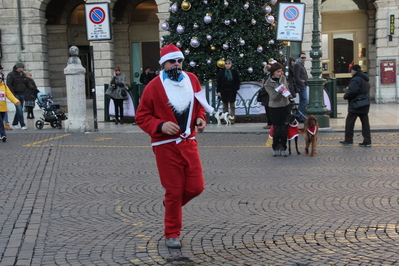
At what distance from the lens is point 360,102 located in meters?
11.6

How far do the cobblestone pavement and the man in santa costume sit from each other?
0.46 metres

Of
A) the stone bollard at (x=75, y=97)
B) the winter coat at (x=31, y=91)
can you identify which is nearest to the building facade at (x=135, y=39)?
the winter coat at (x=31, y=91)

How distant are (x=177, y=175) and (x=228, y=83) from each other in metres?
11.2

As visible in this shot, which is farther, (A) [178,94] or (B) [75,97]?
(B) [75,97]

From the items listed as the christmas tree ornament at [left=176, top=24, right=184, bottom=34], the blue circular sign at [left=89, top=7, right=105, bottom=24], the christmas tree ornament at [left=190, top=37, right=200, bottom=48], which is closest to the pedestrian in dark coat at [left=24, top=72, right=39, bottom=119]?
the blue circular sign at [left=89, top=7, right=105, bottom=24]

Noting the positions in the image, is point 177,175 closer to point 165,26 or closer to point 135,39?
point 165,26

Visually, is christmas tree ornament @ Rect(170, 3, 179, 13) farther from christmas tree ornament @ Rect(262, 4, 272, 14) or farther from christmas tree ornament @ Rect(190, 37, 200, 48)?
christmas tree ornament @ Rect(262, 4, 272, 14)

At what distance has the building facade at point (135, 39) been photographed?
23469 mm

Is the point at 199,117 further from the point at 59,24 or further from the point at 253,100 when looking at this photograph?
the point at 59,24

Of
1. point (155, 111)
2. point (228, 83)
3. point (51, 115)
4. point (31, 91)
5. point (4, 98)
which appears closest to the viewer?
point (155, 111)

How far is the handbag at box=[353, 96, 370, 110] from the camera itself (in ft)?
38.0

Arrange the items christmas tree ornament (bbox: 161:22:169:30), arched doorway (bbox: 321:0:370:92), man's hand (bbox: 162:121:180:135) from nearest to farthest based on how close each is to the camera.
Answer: man's hand (bbox: 162:121:180:135), christmas tree ornament (bbox: 161:22:169:30), arched doorway (bbox: 321:0:370:92)

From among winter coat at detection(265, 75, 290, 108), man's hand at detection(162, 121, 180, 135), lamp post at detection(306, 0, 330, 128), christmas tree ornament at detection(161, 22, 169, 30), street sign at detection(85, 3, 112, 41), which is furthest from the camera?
christmas tree ornament at detection(161, 22, 169, 30)

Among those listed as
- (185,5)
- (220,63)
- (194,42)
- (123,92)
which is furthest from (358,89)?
(123,92)
